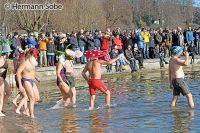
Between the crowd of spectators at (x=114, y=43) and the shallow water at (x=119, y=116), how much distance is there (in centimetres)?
653

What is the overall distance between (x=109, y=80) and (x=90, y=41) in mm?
3636

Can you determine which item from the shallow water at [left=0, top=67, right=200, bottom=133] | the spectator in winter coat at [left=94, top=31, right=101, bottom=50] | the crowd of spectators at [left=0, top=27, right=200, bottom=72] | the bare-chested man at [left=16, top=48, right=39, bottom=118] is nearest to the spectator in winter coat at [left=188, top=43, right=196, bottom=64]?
the crowd of spectators at [left=0, top=27, right=200, bottom=72]

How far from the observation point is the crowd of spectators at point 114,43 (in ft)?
86.1

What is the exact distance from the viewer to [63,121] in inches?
502

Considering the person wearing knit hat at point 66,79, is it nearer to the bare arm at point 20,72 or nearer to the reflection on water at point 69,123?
the reflection on water at point 69,123

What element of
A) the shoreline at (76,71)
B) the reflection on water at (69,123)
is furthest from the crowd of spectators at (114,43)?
the reflection on water at (69,123)

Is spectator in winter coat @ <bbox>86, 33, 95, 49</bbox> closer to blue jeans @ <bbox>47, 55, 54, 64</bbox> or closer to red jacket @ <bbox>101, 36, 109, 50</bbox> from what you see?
red jacket @ <bbox>101, 36, 109, 50</bbox>

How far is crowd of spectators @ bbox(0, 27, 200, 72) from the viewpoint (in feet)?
86.1

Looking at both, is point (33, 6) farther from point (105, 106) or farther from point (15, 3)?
point (105, 106)

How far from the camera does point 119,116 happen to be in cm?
1320

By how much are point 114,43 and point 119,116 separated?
14694 mm

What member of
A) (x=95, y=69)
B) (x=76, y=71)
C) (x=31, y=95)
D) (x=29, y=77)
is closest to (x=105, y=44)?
(x=76, y=71)

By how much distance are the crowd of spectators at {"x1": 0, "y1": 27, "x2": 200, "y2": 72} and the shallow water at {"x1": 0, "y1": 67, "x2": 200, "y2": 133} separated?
21.4 feet

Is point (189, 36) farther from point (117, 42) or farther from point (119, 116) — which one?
point (119, 116)
